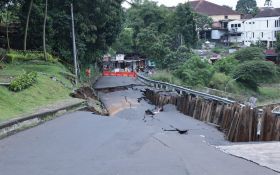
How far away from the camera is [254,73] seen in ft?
175

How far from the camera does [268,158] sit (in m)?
10.3

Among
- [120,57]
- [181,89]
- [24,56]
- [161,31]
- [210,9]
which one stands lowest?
[181,89]

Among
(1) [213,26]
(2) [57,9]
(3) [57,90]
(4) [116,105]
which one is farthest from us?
(1) [213,26]

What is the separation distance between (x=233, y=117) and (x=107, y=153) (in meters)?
7.15

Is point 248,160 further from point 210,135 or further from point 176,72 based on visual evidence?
point 176,72

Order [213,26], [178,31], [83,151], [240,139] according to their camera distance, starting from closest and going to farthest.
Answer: [83,151] < [240,139] < [178,31] < [213,26]

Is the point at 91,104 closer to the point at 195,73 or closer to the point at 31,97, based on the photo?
the point at 31,97

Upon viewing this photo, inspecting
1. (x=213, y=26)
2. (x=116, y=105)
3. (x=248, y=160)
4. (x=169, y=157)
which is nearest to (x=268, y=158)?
(x=248, y=160)

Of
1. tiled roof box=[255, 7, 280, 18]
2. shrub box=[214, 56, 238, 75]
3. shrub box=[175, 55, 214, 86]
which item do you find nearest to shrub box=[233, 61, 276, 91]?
shrub box=[214, 56, 238, 75]

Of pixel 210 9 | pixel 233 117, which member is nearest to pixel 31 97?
pixel 233 117

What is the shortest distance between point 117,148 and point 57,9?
31.6 m

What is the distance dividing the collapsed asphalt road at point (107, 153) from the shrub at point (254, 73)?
38033mm

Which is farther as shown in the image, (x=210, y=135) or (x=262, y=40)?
(x=262, y=40)

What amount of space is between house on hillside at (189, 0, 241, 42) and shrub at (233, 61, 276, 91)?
42.3 meters
